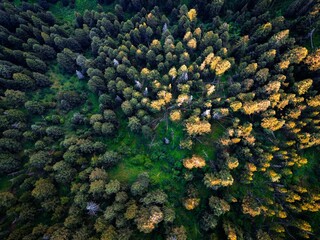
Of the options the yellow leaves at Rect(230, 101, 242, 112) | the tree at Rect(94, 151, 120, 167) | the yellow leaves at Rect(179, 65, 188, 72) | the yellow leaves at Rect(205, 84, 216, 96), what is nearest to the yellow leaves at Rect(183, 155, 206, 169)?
the yellow leaves at Rect(230, 101, 242, 112)

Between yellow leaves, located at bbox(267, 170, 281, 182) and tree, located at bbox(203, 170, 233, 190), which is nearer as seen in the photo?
tree, located at bbox(203, 170, 233, 190)

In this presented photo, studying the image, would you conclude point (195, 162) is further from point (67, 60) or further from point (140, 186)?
point (67, 60)

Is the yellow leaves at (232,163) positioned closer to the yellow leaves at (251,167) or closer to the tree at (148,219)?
the yellow leaves at (251,167)

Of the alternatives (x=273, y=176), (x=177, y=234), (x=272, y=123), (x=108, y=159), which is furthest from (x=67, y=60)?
(x=273, y=176)

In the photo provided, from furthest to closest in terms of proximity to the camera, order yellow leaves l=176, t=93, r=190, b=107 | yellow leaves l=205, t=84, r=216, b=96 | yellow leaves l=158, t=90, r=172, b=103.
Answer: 1. yellow leaves l=158, t=90, r=172, b=103
2. yellow leaves l=205, t=84, r=216, b=96
3. yellow leaves l=176, t=93, r=190, b=107

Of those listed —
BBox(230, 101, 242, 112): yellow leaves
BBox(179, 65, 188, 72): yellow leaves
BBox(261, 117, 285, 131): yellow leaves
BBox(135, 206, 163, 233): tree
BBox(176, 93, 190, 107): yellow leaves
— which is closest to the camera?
BBox(135, 206, 163, 233): tree

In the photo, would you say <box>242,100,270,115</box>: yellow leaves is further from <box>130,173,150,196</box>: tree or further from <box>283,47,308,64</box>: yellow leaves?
<box>130,173,150,196</box>: tree

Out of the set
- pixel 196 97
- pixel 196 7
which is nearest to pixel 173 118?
pixel 196 97

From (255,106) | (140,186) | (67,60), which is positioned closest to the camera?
(140,186)

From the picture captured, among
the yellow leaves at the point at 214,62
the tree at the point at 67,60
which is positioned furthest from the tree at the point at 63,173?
the yellow leaves at the point at 214,62
